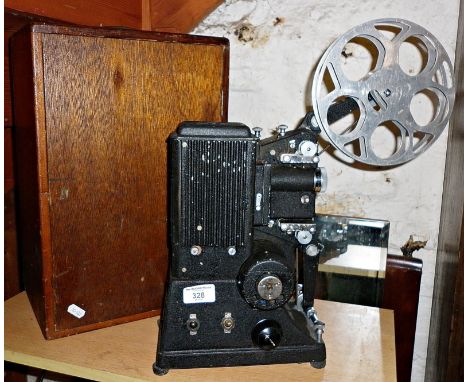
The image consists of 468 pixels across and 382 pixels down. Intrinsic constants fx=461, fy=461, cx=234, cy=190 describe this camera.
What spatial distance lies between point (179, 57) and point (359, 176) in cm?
80

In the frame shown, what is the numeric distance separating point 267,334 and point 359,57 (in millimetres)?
983

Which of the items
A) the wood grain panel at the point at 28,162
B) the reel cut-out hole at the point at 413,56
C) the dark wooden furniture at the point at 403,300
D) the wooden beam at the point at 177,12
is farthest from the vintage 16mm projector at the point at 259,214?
the wooden beam at the point at 177,12

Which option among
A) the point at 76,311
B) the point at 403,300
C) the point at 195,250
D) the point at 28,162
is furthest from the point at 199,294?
the point at 403,300

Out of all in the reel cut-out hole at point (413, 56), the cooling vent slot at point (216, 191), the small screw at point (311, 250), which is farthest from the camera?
the reel cut-out hole at point (413, 56)

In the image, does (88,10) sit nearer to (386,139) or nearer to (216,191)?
(216,191)

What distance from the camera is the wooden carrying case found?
105cm

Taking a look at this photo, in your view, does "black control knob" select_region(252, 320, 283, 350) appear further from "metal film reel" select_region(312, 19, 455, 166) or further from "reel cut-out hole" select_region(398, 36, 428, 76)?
"reel cut-out hole" select_region(398, 36, 428, 76)

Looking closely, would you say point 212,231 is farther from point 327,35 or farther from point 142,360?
point 327,35

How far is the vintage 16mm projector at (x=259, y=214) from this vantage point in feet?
3.34

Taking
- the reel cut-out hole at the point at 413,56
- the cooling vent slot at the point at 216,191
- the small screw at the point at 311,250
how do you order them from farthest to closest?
the reel cut-out hole at the point at 413,56 < the small screw at the point at 311,250 < the cooling vent slot at the point at 216,191

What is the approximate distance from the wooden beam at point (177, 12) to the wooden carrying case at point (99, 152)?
1.54ft

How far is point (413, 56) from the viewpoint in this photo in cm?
150

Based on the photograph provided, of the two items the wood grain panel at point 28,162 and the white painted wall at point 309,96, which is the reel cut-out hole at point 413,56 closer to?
the white painted wall at point 309,96

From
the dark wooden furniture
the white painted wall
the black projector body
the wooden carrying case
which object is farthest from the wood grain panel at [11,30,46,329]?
the dark wooden furniture
